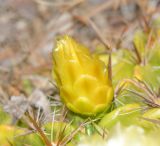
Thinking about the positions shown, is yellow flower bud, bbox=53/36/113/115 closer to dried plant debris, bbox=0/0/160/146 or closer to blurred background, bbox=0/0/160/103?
dried plant debris, bbox=0/0/160/146

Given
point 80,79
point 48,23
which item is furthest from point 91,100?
point 48,23

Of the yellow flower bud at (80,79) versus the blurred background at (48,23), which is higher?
the yellow flower bud at (80,79)

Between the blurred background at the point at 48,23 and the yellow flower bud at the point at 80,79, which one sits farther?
the blurred background at the point at 48,23

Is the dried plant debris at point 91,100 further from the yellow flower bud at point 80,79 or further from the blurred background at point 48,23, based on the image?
the blurred background at point 48,23

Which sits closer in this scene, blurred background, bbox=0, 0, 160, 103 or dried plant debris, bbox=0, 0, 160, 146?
dried plant debris, bbox=0, 0, 160, 146

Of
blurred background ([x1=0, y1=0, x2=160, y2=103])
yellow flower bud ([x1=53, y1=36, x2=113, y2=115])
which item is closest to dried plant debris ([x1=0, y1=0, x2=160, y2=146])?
yellow flower bud ([x1=53, y1=36, x2=113, y2=115])

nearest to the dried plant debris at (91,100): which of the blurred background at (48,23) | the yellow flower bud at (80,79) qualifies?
the yellow flower bud at (80,79)

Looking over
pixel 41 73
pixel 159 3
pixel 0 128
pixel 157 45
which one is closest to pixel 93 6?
pixel 159 3

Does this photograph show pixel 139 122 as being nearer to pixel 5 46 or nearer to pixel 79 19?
pixel 79 19

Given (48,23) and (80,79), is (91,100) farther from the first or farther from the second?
(48,23)
